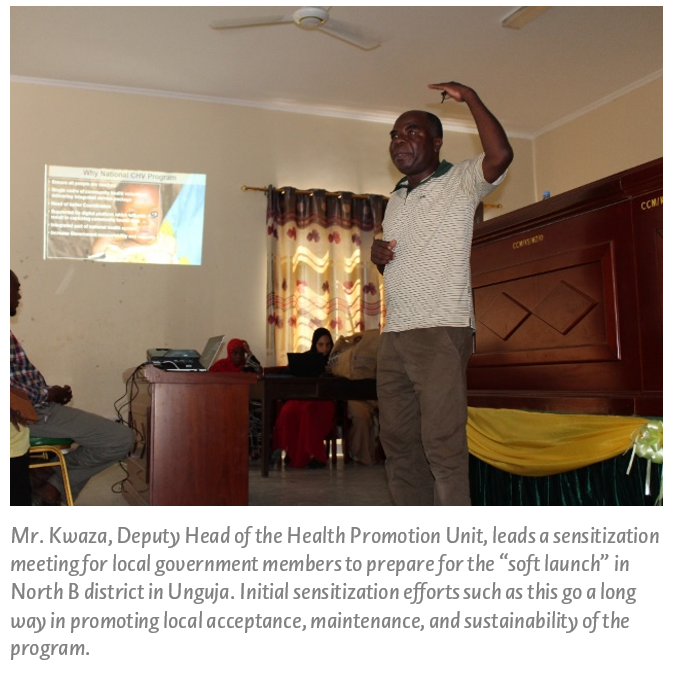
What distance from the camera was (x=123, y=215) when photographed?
572cm

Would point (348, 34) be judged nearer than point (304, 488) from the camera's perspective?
No

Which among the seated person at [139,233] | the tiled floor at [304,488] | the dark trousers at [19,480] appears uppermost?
the seated person at [139,233]

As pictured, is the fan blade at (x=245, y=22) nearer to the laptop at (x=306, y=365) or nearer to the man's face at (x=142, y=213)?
the man's face at (x=142, y=213)

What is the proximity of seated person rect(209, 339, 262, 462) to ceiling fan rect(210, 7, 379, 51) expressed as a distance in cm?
213

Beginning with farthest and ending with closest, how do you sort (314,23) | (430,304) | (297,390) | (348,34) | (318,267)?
(318,267) < (348,34) < (297,390) < (314,23) < (430,304)

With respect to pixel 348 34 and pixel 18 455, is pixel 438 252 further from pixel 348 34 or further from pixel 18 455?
pixel 348 34

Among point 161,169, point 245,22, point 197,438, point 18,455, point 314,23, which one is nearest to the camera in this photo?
point 18,455

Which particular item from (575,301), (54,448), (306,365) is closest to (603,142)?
(306,365)

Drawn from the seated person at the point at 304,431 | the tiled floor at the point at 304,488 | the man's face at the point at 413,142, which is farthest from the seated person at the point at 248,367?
the man's face at the point at 413,142

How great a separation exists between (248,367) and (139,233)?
159cm

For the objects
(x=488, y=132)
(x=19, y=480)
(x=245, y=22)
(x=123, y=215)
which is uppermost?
(x=245, y=22)

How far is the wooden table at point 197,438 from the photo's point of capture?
262 cm

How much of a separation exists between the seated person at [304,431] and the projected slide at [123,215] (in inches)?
65.4
